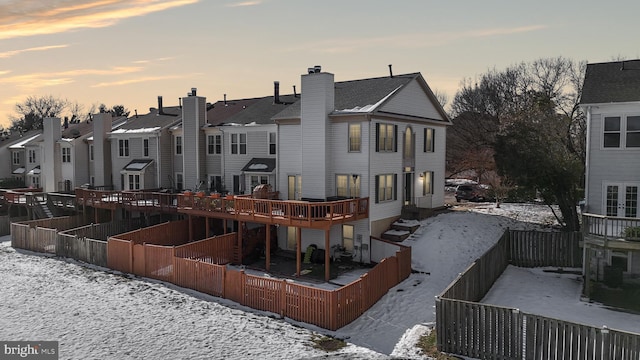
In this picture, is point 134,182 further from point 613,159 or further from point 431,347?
point 613,159

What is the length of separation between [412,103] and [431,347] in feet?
56.3

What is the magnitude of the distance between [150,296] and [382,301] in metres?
9.16

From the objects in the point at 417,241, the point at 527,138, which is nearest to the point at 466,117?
the point at 527,138

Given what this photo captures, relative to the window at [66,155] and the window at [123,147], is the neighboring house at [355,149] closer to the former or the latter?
the window at [123,147]

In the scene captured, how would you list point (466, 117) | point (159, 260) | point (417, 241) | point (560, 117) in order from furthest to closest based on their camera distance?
point (466, 117) → point (560, 117) → point (417, 241) → point (159, 260)

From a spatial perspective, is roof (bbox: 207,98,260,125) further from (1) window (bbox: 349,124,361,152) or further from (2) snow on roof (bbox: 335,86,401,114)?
(1) window (bbox: 349,124,361,152)

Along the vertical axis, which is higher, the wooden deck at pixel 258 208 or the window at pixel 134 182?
the window at pixel 134 182

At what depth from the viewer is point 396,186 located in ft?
84.4

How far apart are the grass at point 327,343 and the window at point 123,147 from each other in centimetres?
2922

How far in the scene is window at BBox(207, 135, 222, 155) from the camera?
32688 mm

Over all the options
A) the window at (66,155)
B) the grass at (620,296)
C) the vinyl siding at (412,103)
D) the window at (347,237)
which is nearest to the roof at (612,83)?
the grass at (620,296)

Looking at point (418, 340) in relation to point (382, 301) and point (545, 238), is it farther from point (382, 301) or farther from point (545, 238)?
point (545, 238)

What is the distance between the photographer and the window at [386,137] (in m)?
24.0

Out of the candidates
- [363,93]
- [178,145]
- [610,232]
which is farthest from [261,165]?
[610,232]
